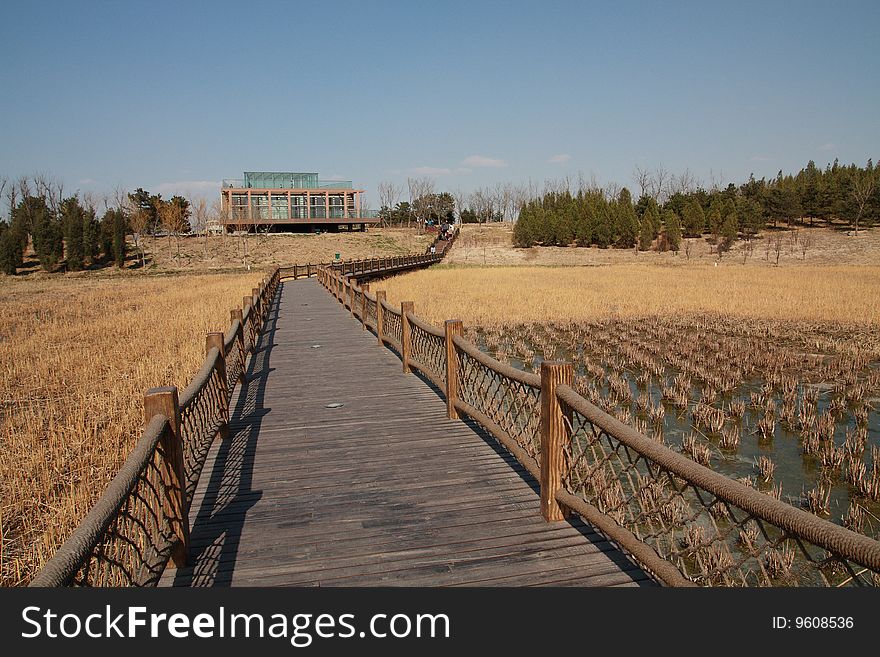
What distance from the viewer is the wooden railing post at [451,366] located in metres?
6.46

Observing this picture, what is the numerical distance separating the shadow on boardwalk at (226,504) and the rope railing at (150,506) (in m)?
0.15

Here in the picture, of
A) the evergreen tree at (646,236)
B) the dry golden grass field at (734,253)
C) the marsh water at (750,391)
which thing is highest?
the evergreen tree at (646,236)

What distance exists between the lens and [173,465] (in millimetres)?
3641

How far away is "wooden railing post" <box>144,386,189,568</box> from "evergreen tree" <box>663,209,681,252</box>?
2152 inches

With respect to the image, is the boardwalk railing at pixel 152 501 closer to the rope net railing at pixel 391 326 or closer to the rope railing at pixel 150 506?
the rope railing at pixel 150 506

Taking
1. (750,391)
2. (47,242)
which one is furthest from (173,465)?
(47,242)

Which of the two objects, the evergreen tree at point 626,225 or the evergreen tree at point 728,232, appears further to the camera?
the evergreen tree at point 626,225

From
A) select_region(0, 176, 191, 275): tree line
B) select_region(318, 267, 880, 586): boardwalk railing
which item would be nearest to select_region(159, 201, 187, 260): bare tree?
select_region(0, 176, 191, 275): tree line

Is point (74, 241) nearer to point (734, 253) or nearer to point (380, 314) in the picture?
point (380, 314)

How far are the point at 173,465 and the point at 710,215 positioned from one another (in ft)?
193

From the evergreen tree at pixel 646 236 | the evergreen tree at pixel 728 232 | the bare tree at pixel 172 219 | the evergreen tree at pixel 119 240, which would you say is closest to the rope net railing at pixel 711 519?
the evergreen tree at pixel 119 240
